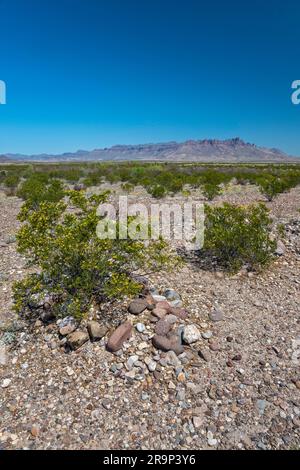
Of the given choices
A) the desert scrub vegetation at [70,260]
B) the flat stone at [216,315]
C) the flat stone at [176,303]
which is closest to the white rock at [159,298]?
the flat stone at [176,303]

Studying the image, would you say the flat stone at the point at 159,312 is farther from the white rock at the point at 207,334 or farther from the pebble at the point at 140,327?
the white rock at the point at 207,334

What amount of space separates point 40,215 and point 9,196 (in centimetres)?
1643

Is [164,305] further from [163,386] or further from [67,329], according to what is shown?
[67,329]

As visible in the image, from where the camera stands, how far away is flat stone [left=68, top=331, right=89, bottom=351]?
4039 mm

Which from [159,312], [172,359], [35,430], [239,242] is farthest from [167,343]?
[239,242]

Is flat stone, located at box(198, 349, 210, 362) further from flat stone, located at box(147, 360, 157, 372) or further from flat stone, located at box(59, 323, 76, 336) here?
flat stone, located at box(59, 323, 76, 336)

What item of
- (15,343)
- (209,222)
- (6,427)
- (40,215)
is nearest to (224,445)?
(6,427)

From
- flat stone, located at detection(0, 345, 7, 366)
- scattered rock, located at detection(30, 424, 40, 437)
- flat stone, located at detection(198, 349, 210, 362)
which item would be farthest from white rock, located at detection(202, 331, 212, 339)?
flat stone, located at detection(0, 345, 7, 366)

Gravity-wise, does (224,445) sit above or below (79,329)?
below

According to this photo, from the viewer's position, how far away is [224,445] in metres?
2.94

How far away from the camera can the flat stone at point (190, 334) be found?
4148 millimetres

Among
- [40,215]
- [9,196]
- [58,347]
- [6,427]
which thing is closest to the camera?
[6,427]

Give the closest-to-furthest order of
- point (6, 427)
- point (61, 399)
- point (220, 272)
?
point (6, 427) < point (61, 399) < point (220, 272)
